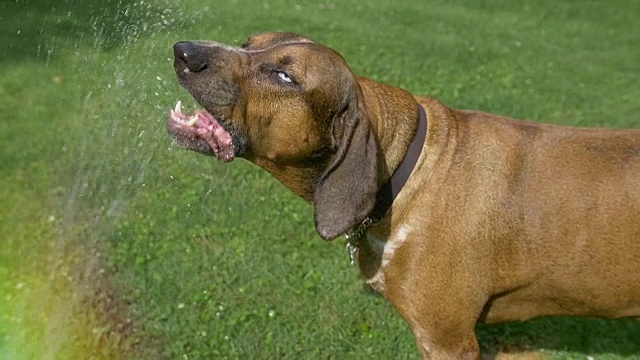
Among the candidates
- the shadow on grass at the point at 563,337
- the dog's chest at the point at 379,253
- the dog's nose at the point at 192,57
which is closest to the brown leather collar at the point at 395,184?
the dog's chest at the point at 379,253

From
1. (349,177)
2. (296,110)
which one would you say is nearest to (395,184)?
(349,177)

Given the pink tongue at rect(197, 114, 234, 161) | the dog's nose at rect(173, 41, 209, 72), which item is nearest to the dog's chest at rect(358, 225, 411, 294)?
the pink tongue at rect(197, 114, 234, 161)

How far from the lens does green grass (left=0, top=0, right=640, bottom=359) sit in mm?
4863

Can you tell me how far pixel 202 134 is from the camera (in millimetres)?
3639

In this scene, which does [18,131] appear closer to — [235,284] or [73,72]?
[73,72]

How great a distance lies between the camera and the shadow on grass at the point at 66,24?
7938 millimetres

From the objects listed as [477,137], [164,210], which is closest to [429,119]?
[477,137]

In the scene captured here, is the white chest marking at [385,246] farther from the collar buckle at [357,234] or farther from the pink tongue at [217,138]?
the pink tongue at [217,138]

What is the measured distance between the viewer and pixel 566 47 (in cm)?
923

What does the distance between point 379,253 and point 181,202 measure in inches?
91.7

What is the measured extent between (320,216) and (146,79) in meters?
4.41

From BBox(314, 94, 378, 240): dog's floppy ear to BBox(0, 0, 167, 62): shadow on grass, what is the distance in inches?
198

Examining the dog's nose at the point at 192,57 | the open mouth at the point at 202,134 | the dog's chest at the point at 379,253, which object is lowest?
the dog's chest at the point at 379,253

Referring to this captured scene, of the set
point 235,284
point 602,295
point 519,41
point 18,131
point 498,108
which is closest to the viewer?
point 602,295
